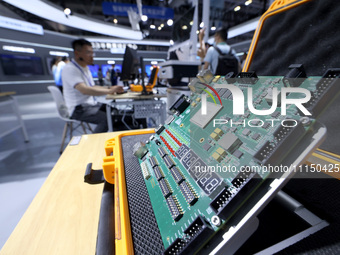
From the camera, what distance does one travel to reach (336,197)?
1.49 ft

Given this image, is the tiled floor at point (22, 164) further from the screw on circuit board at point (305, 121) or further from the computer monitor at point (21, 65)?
the computer monitor at point (21, 65)

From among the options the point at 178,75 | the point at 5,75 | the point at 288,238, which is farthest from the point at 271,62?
the point at 5,75

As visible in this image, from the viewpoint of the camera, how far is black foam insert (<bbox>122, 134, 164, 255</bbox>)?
0.36 m

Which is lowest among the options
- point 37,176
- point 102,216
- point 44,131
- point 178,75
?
point 44,131

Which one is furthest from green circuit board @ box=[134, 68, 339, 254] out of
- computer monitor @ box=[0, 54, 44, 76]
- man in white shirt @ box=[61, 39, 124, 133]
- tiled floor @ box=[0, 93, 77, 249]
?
computer monitor @ box=[0, 54, 44, 76]

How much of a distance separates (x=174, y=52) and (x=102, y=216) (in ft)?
11.3

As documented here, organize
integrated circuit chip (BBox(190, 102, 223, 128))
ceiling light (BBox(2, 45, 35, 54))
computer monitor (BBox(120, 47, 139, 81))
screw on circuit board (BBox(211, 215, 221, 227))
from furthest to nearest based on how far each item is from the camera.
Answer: ceiling light (BBox(2, 45, 35, 54))
computer monitor (BBox(120, 47, 139, 81))
integrated circuit chip (BBox(190, 102, 223, 128))
screw on circuit board (BBox(211, 215, 221, 227))

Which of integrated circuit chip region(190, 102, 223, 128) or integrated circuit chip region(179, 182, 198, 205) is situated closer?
integrated circuit chip region(179, 182, 198, 205)

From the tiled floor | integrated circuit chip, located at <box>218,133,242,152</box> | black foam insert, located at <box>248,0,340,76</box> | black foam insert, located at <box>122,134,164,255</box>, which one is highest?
black foam insert, located at <box>248,0,340,76</box>

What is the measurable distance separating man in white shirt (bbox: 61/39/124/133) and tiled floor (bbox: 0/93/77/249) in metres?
0.76

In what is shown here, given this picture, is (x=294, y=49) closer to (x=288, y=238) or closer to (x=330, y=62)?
(x=330, y=62)

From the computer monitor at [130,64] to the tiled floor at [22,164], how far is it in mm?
1672

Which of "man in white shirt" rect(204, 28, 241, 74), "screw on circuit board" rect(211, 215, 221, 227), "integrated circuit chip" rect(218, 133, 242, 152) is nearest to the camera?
"screw on circuit board" rect(211, 215, 221, 227)

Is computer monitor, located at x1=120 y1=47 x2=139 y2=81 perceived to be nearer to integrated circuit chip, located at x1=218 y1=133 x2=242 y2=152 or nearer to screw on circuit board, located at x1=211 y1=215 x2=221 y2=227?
integrated circuit chip, located at x1=218 y1=133 x2=242 y2=152
